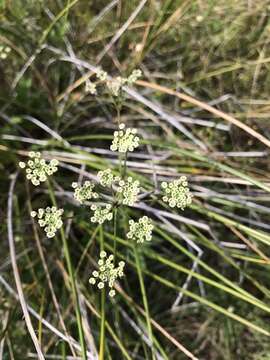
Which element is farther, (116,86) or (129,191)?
(116,86)

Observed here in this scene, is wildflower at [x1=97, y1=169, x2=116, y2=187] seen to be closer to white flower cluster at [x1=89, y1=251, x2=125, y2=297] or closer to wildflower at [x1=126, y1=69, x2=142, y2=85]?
white flower cluster at [x1=89, y1=251, x2=125, y2=297]

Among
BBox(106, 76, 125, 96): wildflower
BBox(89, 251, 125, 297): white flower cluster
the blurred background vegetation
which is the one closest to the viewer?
BBox(89, 251, 125, 297): white flower cluster

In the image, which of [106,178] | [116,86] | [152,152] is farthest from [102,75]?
[152,152]

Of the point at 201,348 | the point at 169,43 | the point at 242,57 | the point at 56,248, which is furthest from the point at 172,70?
the point at 201,348

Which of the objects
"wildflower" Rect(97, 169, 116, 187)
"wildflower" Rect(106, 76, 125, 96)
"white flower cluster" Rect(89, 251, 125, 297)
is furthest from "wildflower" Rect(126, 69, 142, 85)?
"white flower cluster" Rect(89, 251, 125, 297)

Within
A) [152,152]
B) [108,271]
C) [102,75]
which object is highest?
[102,75]

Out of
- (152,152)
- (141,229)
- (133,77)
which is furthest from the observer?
(152,152)

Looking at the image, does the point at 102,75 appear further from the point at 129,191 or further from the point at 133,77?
the point at 129,191

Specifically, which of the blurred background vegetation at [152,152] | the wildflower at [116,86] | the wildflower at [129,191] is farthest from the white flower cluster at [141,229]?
the blurred background vegetation at [152,152]

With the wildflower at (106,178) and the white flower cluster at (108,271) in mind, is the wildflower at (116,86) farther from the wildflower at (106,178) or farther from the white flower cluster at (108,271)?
the white flower cluster at (108,271)
